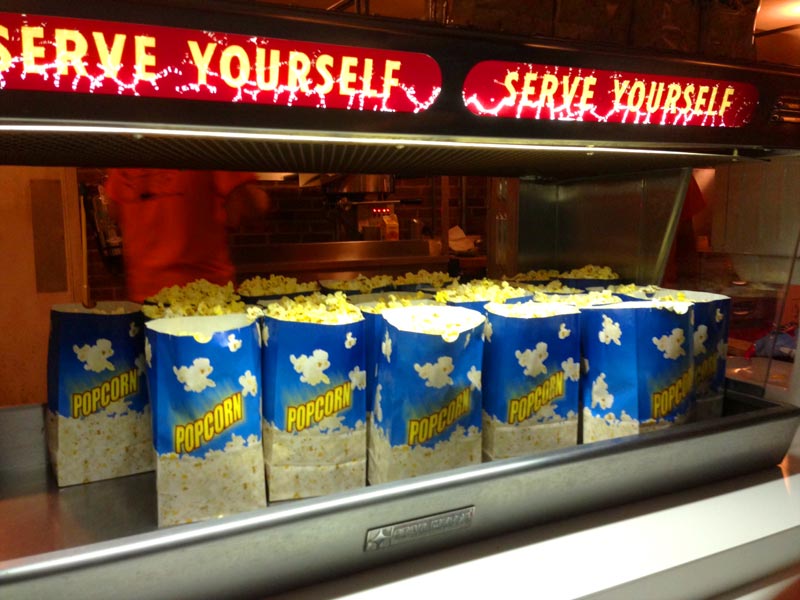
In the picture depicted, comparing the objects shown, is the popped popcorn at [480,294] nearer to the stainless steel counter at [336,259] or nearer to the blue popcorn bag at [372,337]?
the blue popcorn bag at [372,337]

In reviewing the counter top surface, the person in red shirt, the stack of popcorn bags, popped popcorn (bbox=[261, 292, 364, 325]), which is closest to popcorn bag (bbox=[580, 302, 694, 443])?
the stack of popcorn bags

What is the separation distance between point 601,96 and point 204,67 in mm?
629

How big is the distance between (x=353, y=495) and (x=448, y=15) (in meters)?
0.75

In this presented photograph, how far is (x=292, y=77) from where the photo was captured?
0.75m

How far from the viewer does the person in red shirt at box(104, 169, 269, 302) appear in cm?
195

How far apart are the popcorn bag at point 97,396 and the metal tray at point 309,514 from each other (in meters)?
0.04

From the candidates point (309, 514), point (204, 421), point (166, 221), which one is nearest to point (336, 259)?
point (166, 221)

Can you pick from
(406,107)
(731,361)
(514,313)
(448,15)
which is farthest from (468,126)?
(731,361)

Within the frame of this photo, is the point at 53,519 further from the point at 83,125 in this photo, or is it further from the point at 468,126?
the point at 468,126

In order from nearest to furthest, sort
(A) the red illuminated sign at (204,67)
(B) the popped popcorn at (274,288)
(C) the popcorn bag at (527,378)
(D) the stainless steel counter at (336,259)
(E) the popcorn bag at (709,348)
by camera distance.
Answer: (A) the red illuminated sign at (204,67), (C) the popcorn bag at (527,378), (E) the popcorn bag at (709,348), (B) the popped popcorn at (274,288), (D) the stainless steel counter at (336,259)

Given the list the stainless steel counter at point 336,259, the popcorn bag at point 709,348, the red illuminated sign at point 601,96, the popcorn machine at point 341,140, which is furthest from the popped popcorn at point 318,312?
the stainless steel counter at point 336,259

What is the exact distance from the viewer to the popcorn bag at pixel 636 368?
3.48 ft

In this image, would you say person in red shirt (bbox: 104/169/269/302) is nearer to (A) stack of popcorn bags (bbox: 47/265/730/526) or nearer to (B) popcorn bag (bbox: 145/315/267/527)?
(A) stack of popcorn bags (bbox: 47/265/730/526)

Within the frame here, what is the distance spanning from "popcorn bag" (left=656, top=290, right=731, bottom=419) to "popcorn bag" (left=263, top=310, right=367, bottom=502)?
0.70 m
